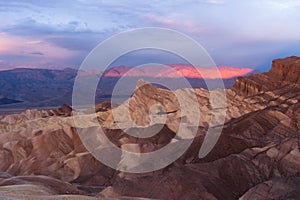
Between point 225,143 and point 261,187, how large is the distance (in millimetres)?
13739

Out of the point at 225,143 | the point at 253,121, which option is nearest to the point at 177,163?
the point at 225,143

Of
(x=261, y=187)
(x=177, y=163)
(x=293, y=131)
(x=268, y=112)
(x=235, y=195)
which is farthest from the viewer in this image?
(x=268, y=112)

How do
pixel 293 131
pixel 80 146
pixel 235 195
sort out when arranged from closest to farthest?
1. pixel 235 195
2. pixel 293 131
3. pixel 80 146

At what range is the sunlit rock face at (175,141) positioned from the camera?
93.7 feet

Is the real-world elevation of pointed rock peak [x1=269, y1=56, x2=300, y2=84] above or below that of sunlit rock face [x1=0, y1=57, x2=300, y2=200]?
above

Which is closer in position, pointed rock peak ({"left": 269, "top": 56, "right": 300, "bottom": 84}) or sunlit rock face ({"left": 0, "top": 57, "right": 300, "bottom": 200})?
sunlit rock face ({"left": 0, "top": 57, "right": 300, "bottom": 200})

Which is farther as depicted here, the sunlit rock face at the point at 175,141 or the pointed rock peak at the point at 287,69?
the pointed rock peak at the point at 287,69

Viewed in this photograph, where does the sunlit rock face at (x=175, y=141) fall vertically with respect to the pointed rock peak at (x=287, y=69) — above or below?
below

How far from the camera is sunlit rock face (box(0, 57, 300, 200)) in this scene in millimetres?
28562

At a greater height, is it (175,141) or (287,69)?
(287,69)

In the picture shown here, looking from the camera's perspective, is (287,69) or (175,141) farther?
(287,69)

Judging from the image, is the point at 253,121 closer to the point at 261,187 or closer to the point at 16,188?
the point at 261,187

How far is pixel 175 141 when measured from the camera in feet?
137

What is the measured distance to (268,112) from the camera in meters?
46.3
